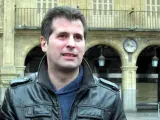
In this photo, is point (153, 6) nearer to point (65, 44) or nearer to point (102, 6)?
point (102, 6)

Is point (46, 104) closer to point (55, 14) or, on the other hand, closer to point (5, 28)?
point (55, 14)

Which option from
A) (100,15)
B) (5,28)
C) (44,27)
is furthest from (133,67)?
(44,27)

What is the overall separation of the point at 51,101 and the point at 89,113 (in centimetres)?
23

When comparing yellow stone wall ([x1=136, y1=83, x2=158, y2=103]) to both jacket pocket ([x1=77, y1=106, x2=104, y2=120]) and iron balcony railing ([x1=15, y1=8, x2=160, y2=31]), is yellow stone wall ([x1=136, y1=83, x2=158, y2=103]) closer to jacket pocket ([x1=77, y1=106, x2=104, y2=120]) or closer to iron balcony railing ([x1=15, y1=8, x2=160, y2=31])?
iron balcony railing ([x1=15, y1=8, x2=160, y2=31])

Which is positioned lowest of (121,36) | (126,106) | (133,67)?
(126,106)

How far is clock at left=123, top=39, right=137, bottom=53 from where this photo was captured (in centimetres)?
2575

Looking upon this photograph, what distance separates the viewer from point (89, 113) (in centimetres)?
259

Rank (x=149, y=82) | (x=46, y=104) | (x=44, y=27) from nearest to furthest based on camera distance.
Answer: (x=46, y=104) → (x=44, y=27) → (x=149, y=82)

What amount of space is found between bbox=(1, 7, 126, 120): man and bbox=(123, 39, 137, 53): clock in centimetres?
2310

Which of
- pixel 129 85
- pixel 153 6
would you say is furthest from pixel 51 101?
pixel 153 6

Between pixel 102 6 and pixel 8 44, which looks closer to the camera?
pixel 8 44

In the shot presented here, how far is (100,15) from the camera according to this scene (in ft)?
84.5

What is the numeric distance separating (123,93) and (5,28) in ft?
25.1

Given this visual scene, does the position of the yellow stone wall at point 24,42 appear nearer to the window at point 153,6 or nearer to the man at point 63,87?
the window at point 153,6
